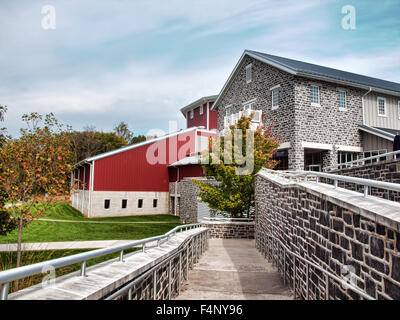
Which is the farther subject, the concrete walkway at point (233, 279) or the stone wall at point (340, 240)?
the concrete walkway at point (233, 279)

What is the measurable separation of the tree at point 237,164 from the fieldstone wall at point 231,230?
943mm

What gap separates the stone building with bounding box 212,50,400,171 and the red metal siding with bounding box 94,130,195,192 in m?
11.4

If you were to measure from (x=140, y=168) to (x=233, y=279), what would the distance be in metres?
21.3

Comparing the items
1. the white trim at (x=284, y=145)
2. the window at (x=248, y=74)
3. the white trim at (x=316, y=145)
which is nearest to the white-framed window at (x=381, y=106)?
the white trim at (x=316, y=145)

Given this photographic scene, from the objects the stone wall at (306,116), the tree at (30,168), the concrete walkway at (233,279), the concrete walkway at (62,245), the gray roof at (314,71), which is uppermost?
the gray roof at (314,71)

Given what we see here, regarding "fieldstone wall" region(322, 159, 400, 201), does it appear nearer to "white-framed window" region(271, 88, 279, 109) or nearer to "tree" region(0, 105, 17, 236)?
"white-framed window" region(271, 88, 279, 109)

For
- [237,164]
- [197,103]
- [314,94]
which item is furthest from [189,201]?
[197,103]

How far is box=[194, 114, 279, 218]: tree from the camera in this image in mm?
17906

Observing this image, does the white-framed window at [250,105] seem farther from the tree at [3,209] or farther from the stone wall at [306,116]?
the tree at [3,209]

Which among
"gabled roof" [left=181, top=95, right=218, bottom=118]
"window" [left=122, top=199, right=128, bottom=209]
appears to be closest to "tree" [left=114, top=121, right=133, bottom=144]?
"gabled roof" [left=181, top=95, right=218, bottom=118]

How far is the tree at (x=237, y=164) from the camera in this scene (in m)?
17.9

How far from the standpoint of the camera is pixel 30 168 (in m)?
8.81

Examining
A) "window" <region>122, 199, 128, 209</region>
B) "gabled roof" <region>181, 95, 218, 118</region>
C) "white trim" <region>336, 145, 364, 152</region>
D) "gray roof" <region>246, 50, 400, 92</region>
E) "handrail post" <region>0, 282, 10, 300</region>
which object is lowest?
"window" <region>122, 199, 128, 209</region>
